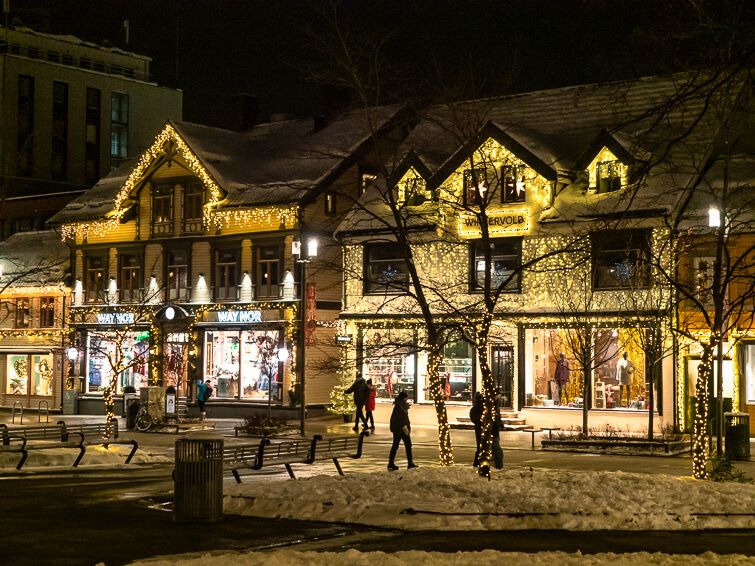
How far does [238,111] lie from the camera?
194ft

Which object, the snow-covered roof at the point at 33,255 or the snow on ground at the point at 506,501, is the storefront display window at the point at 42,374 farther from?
the snow on ground at the point at 506,501

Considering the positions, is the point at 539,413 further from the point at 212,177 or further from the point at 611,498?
the point at 611,498

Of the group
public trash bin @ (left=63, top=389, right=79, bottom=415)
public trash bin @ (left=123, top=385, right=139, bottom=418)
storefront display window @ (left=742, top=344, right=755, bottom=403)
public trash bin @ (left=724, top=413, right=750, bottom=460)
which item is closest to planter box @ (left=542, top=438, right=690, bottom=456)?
public trash bin @ (left=724, top=413, right=750, bottom=460)

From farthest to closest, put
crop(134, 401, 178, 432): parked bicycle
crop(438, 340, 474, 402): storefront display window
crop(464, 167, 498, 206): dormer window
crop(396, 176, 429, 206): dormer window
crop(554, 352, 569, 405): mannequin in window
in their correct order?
1. crop(396, 176, 429, 206): dormer window
2. crop(438, 340, 474, 402): storefront display window
3. crop(554, 352, 569, 405): mannequin in window
4. crop(134, 401, 178, 432): parked bicycle
5. crop(464, 167, 498, 206): dormer window

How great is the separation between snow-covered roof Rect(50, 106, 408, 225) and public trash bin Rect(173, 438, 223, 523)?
95.8 ft

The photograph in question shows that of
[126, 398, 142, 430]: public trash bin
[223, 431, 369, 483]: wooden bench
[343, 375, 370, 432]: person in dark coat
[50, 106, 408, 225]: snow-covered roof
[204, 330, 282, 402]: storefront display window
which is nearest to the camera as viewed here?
[223, 431, 369, 483]: wooden bench

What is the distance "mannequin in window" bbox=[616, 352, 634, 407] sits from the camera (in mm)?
39188

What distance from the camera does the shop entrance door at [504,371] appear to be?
42.2 meters

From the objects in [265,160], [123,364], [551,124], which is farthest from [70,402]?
[551,124]

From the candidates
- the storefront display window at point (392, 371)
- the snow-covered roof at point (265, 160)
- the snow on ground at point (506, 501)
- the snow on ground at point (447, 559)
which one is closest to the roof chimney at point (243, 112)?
the snow-covered roof at point (265, 160)

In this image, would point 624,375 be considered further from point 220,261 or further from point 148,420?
point 220,261

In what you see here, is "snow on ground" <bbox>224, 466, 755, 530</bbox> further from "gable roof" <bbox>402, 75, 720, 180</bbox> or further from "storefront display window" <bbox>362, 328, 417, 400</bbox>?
"storefront display window" <bbox>362, 328, 417, 400</bbox>

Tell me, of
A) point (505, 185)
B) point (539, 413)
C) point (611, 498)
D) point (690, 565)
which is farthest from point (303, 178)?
point (690, 565)

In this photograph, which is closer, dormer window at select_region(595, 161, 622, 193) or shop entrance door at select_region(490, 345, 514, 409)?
dormer window at select_region(595, 161, 622, 193)
